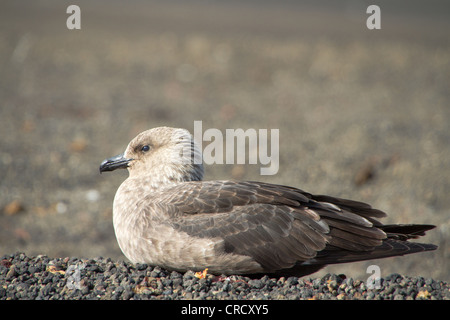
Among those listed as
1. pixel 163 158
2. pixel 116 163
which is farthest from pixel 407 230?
pixel 116 163

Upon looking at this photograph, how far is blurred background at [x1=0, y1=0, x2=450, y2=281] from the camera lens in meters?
10.1

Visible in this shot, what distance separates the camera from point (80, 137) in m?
12.6

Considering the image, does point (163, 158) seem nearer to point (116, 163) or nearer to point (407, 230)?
point (116, 163)

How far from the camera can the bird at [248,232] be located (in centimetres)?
544

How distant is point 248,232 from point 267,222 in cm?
19

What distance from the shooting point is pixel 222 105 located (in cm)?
1488

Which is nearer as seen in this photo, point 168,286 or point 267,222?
point 168,286

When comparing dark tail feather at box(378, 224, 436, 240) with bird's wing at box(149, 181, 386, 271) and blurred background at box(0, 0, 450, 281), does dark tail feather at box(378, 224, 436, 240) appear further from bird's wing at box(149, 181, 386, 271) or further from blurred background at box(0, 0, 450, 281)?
blurred background at box(0, 0, 450, 281)

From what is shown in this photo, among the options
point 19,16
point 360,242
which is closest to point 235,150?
point 360,242

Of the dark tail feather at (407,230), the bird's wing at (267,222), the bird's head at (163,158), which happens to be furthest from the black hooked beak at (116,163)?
the dark tail feather at (407,230)

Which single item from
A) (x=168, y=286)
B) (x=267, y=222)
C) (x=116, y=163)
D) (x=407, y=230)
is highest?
(x=116, y=163)

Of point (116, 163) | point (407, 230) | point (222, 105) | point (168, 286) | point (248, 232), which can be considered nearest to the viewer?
point (168, 286)

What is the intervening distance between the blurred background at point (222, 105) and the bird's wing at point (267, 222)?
10.5 ft
